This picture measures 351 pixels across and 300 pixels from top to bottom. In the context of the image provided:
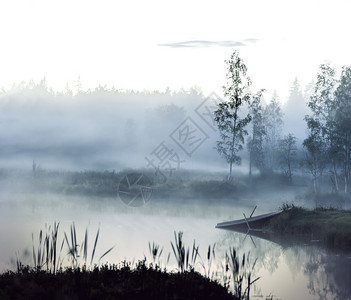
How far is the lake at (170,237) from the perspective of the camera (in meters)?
16.4

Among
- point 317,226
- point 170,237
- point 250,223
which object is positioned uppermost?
point 317,226

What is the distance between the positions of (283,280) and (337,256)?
5.96 meters

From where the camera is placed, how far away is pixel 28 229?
2694cm

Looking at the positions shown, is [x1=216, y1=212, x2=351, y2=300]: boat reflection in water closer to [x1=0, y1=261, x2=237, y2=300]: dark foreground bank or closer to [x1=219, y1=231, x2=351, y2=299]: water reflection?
[x1=219, y1=231, x2=351, y2=299]: water reflection

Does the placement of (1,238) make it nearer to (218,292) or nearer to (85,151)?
(218,292)

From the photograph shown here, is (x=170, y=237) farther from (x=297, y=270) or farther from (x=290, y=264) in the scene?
(x=297, y=270)

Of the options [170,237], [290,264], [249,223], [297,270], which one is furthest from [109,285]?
[249,223]

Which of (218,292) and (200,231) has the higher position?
→ (218,292)

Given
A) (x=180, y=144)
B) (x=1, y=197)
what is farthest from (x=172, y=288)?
(x=180, y=144)

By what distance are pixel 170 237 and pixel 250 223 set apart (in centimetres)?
554

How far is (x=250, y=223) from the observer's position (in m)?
28.9

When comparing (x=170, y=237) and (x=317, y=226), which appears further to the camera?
(x=170, y=237)

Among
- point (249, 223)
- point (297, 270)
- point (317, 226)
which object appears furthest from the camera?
point (249, 223)

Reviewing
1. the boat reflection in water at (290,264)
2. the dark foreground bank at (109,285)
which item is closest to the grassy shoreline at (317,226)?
the boat reflection in water at (290,264)
